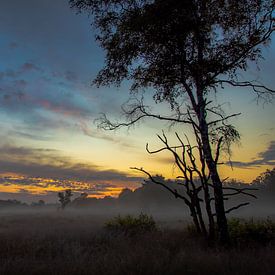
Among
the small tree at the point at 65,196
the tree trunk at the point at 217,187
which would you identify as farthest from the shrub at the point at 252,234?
the small tree at the point at 65,196

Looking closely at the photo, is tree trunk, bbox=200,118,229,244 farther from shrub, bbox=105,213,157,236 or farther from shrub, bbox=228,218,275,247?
Result: shrub, bbox=105,213,157,236

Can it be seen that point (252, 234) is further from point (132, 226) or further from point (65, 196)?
point (65, 196)

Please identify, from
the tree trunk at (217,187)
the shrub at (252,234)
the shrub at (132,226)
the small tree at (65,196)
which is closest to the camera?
the tree trunk at (217,187)

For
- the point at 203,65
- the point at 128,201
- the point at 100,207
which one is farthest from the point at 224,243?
the point at 100,207

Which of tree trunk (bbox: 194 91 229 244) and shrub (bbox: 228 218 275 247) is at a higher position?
tree trunk (bbox: 194 91 229 244)

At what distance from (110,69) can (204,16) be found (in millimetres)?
4005

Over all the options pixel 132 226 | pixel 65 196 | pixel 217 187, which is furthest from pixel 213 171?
pixel 65 196

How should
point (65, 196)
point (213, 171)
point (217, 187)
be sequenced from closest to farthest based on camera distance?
point (217, 187) → point (213, 171) → point (65, 196)

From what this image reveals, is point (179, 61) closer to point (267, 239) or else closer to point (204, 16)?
point (204, 16)

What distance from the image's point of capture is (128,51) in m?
13.1

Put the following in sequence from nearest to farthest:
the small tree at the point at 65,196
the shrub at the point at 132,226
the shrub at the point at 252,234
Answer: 1. the shrub at the point at 252,234
2. the shrub at the point at 132,226
3. the small tree at the point at 65,196

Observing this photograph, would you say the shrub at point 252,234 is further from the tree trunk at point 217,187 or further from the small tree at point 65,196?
the small tree at point 65,196

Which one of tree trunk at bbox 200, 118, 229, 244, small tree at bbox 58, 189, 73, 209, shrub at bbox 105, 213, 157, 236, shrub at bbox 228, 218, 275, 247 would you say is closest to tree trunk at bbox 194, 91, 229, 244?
tree trunk at bbox 200, 118, 229, 244

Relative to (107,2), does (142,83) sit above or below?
below
